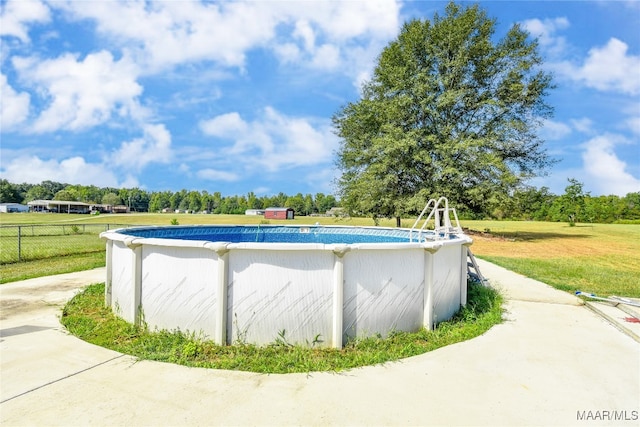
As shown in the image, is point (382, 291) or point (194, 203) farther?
point (194, 203)

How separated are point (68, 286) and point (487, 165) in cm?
2120

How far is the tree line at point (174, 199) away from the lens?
102 meters

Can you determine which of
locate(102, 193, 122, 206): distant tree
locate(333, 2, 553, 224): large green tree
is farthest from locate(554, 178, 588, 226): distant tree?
locate(102, 193, 122, 206): distant tree

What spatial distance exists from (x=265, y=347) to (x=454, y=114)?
23745 millimetres

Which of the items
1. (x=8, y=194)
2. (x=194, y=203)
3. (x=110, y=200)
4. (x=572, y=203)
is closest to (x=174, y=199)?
(x=194, y=203)

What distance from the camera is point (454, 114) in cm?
2381

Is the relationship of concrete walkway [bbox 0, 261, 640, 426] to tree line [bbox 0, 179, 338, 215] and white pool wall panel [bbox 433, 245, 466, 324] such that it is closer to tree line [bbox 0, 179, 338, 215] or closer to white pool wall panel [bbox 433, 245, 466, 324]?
white pool wall panel [bbox 433, 245, 466, 324]

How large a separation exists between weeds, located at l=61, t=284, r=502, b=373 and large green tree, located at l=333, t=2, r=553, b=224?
17.8 m

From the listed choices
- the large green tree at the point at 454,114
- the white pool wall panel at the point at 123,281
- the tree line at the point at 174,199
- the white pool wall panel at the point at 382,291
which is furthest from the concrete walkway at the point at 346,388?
the tree line at the point at 174,199

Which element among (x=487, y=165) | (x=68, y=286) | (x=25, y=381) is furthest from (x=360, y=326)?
(x=487, y=165)

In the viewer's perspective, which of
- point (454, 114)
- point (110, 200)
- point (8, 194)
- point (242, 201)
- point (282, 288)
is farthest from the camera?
point (242, 201)

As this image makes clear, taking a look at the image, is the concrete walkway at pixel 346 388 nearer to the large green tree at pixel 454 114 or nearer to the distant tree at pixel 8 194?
the large green tree at pixel 454 114

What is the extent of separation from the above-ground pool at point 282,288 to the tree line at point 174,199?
92414 mm

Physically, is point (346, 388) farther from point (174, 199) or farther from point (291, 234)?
point (174, 199)
